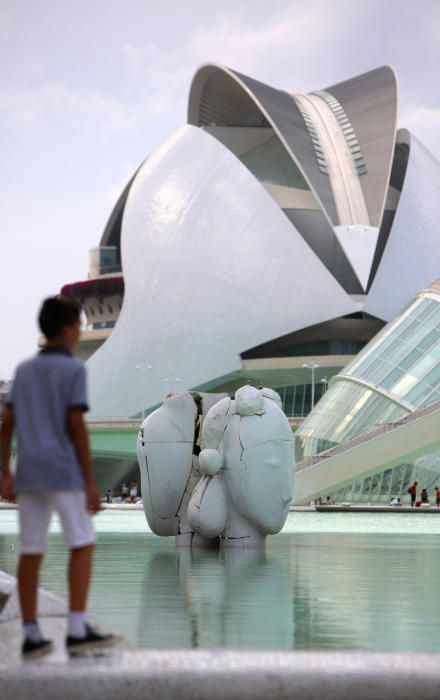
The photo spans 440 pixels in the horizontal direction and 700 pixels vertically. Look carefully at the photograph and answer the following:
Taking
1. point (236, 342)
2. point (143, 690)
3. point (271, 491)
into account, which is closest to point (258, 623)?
point (143, 690)

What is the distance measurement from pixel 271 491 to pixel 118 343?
47345mm

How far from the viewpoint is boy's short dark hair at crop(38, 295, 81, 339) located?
14.7 ft

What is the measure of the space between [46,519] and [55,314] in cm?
69

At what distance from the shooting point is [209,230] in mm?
59438

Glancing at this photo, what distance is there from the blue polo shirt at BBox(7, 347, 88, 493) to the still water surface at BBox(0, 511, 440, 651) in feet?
4.11

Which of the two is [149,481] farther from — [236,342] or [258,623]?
[236,342]

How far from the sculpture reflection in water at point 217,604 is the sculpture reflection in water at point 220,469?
59.2 inches

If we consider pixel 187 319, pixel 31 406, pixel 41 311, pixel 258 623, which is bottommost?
pixel 258 623

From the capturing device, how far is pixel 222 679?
3.79m

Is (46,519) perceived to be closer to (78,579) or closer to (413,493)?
(78,579)

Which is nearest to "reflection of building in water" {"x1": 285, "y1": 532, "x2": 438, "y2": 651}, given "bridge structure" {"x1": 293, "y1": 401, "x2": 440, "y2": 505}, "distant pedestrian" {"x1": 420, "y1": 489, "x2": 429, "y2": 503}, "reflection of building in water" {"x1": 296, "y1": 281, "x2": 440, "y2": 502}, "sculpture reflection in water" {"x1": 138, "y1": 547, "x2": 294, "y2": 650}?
"sculpture reflection in water" {"x1": 138, "y1": 547, "x2": 294, "y2": 650}

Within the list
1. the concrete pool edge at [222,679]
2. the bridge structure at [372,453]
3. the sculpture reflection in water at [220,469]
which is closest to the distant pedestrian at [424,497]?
the bridge structure at [372,453]

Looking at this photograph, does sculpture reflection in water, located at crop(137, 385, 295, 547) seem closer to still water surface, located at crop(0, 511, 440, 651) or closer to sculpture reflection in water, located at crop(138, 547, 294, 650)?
still water surface, located at crop(0, 511, 440, 651)

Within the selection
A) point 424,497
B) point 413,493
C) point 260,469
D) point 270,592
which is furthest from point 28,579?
point 413,493
